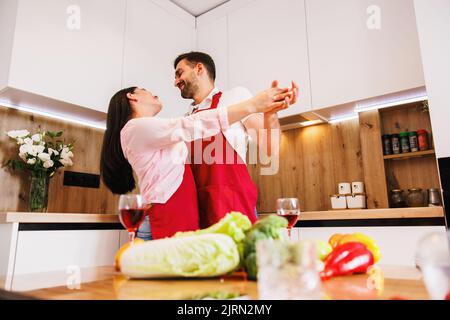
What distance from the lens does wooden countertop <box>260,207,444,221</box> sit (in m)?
1.74

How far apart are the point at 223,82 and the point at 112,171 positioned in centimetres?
159

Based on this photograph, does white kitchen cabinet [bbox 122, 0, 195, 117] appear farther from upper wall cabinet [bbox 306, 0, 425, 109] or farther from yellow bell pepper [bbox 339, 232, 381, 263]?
yellow bell pepper [bbox 339, 232, 381, 263]

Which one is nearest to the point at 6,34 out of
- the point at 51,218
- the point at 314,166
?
the point at 51,218

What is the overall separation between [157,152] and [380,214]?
3.99 feet

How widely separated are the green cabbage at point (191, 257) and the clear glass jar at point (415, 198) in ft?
6.43

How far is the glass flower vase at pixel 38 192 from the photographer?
217 centimetres

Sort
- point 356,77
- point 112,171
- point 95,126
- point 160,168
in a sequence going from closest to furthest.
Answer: point 160,168 → point 112,171 → point 356,77 → point 95,126

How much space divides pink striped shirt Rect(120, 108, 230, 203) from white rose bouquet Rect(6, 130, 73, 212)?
105cm

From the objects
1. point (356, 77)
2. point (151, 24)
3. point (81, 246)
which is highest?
point (151, 24)

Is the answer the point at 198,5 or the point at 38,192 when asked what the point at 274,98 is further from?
the point at 198,5

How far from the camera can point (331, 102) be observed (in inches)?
92.3

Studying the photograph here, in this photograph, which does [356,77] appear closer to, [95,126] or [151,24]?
[151,24]

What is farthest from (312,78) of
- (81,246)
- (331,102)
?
(81,246)

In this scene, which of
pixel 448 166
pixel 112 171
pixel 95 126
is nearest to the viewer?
pixel 112 171
